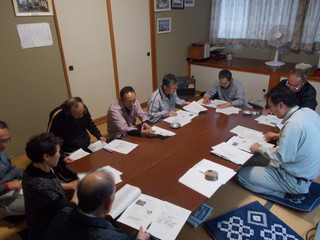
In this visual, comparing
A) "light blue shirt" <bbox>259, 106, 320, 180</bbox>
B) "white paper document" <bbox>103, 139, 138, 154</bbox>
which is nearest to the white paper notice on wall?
"white paper document" <bbox>103, 139, 138, 154</bbox>

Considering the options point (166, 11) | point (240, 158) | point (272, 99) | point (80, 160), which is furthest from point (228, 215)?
point (166, 11)

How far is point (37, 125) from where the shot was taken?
10.7 feet

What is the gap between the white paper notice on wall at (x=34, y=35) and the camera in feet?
9.35

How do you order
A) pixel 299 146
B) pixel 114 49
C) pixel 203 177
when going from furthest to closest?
pixel 114 49, pixel 299 146, pixel 203 177

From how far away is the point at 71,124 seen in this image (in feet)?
8.13

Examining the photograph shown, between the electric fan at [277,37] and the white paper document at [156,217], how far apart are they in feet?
12.6

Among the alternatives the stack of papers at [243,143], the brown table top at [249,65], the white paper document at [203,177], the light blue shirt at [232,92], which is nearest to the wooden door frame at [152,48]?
the brown table top at [249,65]

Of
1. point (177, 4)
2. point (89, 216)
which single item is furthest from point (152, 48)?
point (89, 216)

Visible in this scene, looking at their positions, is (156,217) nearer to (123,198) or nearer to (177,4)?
(123,198)

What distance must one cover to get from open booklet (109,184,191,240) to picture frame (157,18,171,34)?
346 cm

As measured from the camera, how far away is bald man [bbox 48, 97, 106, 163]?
2.34 meters

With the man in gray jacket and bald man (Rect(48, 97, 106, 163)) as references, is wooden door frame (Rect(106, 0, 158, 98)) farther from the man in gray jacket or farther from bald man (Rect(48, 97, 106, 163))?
bald man (Rect(48, 97, 106, 163))

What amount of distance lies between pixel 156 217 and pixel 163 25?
12.2 feet

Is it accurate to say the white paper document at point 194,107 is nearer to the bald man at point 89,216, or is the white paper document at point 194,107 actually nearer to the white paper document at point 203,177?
the white paper document at point 203,177
